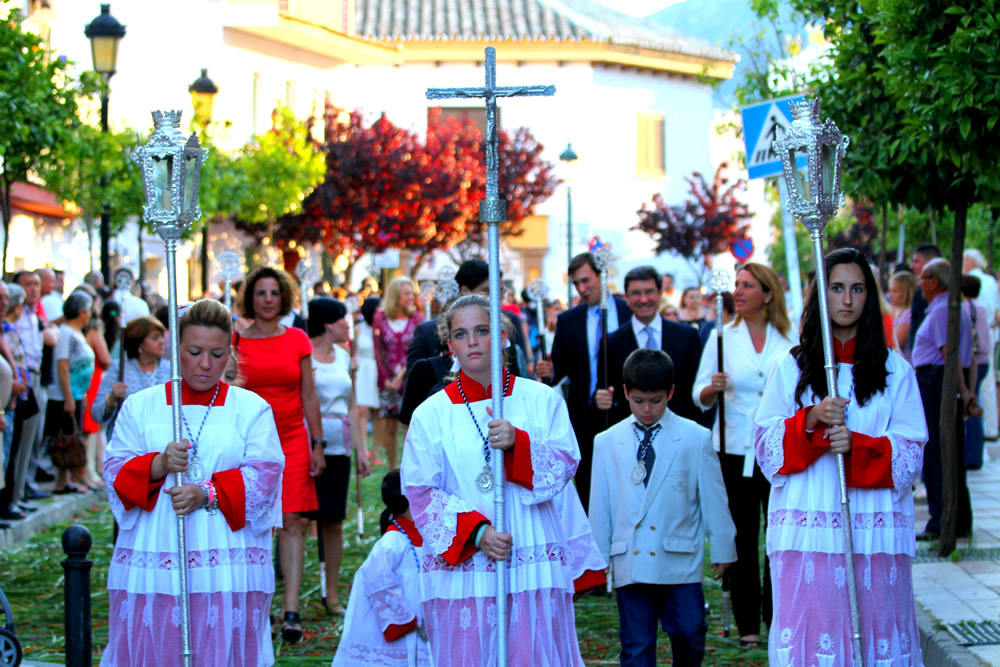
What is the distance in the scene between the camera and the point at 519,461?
5445 mm

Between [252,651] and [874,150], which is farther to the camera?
[874,150]

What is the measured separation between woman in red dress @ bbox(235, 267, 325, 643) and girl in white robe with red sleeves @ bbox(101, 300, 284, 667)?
264 centimetres

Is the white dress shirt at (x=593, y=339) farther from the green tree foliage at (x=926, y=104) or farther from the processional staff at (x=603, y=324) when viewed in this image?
the green tree foliage at (x=926, y=104)

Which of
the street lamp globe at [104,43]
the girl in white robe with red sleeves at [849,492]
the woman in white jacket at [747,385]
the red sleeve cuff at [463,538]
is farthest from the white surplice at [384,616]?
the street lamp globe at [104,43]

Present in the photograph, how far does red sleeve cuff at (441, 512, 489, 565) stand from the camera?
17.7 ft

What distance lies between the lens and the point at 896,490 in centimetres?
596

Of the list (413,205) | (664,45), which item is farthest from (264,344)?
(664,45)

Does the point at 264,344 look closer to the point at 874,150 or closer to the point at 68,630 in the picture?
the point at 68,630

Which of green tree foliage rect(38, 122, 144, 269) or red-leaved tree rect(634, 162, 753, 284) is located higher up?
red-leaved tree rect(634, 162, 753, 284)

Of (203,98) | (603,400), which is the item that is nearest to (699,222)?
(203,98)

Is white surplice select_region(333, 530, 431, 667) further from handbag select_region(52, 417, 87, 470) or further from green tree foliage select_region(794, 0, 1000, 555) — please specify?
handbag select_region(52, 417, 87, 470)

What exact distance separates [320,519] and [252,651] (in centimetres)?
355

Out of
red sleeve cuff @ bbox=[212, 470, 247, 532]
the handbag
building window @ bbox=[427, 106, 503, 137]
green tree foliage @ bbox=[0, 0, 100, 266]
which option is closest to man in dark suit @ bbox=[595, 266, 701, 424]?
red sleeve cuff @ bbox=[212, 470, 247, 532]

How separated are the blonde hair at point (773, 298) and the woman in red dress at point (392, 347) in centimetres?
630
